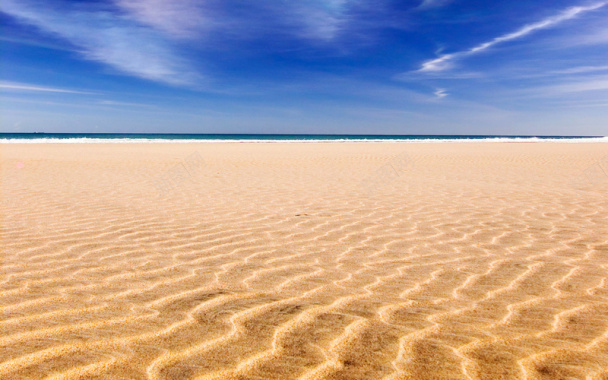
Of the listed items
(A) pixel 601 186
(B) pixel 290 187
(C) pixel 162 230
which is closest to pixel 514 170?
(A) pixel 601 186

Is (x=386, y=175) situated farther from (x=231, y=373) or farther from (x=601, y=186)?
(x=231, y=373)

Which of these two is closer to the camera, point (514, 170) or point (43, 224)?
point (43, 224)

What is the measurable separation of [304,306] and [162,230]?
279 cm

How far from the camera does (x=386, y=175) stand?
11.5 metres

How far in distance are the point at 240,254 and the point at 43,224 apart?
2799 millimetres

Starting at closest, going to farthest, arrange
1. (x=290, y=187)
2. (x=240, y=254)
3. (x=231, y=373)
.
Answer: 1. (x=231, y=373)
2. (x=240, y=254)
3. (x=290, y=187)

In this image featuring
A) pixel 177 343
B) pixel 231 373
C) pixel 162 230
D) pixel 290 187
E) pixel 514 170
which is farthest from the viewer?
pixel 514 170

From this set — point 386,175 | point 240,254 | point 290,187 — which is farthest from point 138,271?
point 386,175

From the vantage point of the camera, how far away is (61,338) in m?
2.38

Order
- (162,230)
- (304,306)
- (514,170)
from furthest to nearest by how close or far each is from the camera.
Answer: (514,170) → (162,230) → (304,306)

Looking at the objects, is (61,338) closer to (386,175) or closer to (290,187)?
(290,187)

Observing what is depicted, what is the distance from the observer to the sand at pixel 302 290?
2189mm

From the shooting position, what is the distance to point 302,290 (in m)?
3.21

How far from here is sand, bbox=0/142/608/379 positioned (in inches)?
86.2
